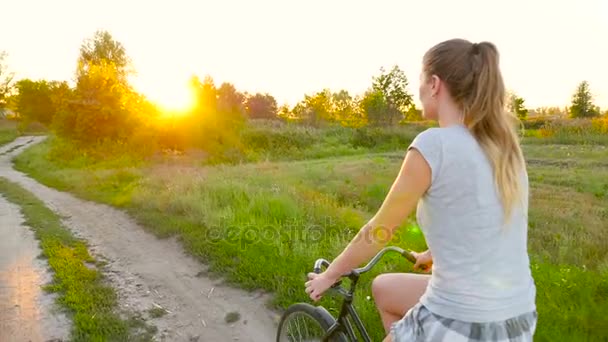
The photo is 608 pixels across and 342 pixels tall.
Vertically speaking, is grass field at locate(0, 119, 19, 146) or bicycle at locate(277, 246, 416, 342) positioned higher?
grass field at locate(0, 119, 19, 146)

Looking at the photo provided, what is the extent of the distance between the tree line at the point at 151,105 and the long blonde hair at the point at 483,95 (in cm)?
17

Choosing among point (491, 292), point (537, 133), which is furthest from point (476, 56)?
point (537, 133)

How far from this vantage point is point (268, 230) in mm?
7328

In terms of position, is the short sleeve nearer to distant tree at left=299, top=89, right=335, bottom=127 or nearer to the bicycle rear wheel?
the bicycle rear wheel

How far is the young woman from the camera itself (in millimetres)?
1734

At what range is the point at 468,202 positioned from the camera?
1733mm

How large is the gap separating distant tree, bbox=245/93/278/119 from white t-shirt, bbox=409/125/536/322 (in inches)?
2353

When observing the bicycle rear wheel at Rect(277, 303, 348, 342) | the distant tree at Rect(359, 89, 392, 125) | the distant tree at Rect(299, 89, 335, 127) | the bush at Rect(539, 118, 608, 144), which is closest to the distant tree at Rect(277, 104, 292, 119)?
the distant tree at Rect(299, 89, 335, 127)

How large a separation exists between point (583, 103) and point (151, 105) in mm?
45639

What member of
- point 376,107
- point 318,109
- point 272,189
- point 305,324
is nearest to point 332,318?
point 305,324

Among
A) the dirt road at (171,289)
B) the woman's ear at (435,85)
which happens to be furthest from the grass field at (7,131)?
the woman's ear at (435,85)

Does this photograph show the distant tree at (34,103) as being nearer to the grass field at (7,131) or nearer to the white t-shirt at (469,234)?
the grass field at (7,131)

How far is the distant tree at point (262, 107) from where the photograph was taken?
6112cm

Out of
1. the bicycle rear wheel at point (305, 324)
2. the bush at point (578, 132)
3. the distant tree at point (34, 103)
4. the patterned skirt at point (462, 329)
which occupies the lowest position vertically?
the bush at point (578, 132)
